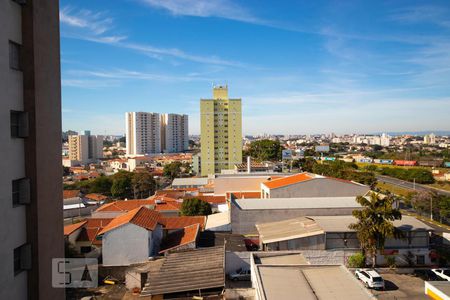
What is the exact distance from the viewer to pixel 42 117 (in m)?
4.82

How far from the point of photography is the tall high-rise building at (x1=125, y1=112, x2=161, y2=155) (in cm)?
10906

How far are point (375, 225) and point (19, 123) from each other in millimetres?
15211

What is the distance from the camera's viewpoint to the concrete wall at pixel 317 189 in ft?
87.2

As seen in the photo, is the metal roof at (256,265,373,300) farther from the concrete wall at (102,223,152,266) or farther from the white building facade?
the white building facade

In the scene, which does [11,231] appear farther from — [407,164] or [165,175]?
[407,164]

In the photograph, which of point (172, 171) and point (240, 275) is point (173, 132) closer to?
point (172, 171)

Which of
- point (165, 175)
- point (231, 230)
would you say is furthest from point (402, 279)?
point (165, 175)

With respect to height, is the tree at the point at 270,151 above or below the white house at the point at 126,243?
above

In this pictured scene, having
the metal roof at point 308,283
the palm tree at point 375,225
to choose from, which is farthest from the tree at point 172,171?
the metal roof at point 308,283

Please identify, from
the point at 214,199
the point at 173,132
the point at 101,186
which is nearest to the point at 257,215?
the point at 214,199

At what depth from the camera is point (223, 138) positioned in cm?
5941

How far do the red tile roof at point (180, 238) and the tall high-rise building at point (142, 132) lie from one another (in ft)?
299

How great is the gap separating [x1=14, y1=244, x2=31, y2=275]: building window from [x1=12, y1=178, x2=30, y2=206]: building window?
1.93 ft

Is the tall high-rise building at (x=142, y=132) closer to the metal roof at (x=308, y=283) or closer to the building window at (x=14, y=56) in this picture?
the metal roof at (x=308, y=283)
